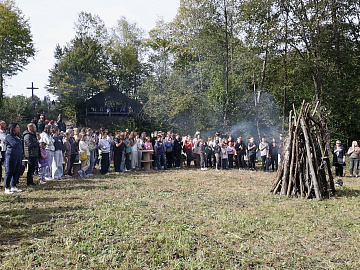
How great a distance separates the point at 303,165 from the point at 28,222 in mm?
7210

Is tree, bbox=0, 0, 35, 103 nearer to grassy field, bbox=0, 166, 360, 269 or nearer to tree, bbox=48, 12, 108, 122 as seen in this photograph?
tree, bbox=48, 12, 108, 122

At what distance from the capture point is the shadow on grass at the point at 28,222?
18.1 ft

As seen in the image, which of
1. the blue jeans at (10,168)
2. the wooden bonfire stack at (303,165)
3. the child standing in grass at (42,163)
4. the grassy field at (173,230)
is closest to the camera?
the grassy field at (173,230)

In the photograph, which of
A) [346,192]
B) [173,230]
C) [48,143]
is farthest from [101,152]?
[346,192]

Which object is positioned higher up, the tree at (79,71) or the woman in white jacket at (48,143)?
the tree at (79,71)

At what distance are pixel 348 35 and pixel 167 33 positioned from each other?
19.3 metres

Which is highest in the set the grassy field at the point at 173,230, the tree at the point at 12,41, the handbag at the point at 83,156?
the tree at the point at 12,41

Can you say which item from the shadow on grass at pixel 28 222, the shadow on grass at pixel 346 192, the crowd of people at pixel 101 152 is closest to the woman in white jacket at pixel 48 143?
the crowd of people at pixel 101 152

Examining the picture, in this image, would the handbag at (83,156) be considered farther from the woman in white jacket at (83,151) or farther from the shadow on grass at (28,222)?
the shadow on grass at (28,222)

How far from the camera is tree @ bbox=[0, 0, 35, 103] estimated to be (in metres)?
33.4

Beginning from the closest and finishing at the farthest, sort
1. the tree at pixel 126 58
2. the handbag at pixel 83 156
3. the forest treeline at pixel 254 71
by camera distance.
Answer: the handbag at pixel 83 156 → the forest treeline at pixel 254 71 → the tree at pixel 126 58

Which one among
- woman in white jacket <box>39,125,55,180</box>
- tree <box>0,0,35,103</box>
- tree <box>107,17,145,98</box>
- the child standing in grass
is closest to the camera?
the child standing in grass

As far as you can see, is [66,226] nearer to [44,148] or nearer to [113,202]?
[113,202]

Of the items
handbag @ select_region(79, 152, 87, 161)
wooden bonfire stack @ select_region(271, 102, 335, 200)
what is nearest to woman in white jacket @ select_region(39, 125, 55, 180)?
handbag @ select_region(79, 152, 87, 161)
